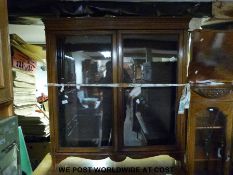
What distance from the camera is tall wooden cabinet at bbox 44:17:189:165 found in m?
2.02

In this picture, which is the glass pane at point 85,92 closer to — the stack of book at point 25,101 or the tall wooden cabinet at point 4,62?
the stack of book at point 25,101

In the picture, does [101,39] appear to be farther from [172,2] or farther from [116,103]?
[172,2]

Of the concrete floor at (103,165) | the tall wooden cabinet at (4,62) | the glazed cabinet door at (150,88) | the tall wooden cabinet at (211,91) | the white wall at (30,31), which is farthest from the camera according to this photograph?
the white wall at (30,31)

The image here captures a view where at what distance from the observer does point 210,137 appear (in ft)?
7.03

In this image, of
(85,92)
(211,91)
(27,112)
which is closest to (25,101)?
(27,112)

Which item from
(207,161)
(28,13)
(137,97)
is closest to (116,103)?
(137,97)

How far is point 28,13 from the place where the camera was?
2.06m

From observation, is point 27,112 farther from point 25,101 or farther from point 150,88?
point 150,88

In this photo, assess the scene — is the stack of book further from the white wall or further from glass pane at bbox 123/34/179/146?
glass pane at bbox 123/34/179/146

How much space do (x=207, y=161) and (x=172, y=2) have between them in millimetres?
1676

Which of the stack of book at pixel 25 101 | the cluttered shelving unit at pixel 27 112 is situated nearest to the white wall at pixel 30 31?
the cluttered shelving unit at pixel 27 112

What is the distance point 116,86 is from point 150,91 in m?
0.38

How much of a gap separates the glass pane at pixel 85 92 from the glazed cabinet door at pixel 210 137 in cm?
85

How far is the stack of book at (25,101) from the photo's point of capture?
250cm
